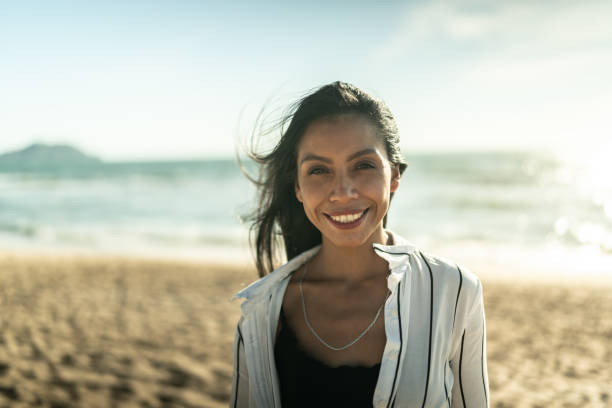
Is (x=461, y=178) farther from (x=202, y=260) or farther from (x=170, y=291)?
(x=170, y=291)

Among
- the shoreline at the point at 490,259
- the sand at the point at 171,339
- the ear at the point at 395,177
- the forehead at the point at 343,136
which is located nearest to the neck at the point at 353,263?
the ear at the point at 395,177

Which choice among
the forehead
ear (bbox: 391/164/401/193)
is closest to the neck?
ear (bbox: 391/164/401/193)

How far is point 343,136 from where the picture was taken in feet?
6.77

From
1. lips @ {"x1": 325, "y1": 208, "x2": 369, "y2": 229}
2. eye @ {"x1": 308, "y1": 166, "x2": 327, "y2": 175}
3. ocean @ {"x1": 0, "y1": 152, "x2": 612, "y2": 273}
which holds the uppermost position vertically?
ocean @ {"x1": 0, "y1": 152, "x2": 612, "y2": 273}

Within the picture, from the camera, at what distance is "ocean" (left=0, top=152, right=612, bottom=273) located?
38.3ft

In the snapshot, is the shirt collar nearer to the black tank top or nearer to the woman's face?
the woman's face

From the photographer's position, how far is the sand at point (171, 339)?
13.1ft

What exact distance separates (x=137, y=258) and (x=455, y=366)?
9.90 m

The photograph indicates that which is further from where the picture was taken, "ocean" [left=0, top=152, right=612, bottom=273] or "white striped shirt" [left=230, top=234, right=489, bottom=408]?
"ocean" [left=0, top=152, right=612, bottom=273]

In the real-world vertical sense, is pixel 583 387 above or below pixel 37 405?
above

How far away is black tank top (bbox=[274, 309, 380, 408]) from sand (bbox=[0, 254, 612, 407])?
81.5 inches

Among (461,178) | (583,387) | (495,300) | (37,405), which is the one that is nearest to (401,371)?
(37,405)

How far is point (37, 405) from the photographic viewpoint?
3580mm

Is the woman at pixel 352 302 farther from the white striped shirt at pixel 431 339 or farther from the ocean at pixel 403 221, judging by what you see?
the ocean at pixel 403 221
